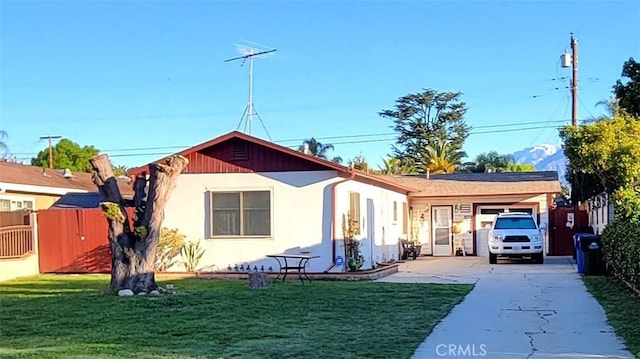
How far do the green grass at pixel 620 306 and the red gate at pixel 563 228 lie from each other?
10.9m

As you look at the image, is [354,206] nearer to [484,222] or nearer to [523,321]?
[484,222]

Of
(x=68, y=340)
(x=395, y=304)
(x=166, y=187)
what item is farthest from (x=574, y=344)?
(x=166, y=187)

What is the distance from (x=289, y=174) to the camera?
19.1 m

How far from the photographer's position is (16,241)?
66.7ft

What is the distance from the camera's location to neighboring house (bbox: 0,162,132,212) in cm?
2122

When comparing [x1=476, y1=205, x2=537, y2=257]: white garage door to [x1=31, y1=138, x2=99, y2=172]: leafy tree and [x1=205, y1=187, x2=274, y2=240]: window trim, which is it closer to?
[x1=205, y1=187, x2=274, y2=240]: window trim

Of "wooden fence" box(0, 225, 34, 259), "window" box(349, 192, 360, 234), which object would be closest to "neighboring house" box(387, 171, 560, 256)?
"window" box(349, 192, 360, 234)

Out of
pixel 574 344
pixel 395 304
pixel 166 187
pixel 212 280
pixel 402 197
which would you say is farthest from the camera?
pixel 402 197

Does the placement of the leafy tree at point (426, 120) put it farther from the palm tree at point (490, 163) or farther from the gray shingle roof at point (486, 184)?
the gray shingle roof at point (486, 184)

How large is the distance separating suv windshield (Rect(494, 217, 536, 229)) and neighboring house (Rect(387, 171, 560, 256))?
3510mm

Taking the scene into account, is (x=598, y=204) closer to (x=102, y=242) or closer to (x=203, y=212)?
(x=203, y=212)

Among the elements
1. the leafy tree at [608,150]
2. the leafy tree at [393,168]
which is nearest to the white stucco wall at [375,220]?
the leafy tree at [608,150]

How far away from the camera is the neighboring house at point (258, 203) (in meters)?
18.8

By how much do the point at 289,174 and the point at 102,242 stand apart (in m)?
5.97
